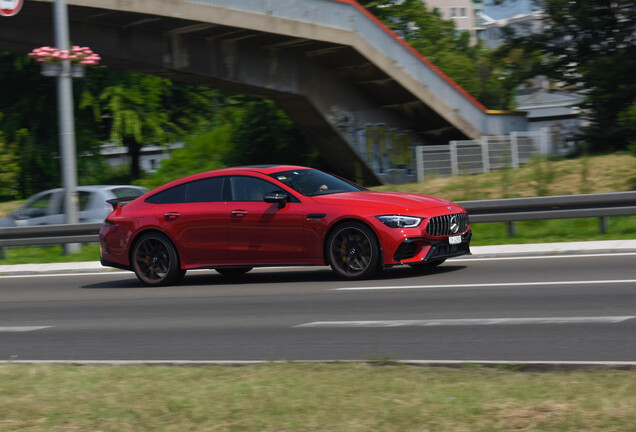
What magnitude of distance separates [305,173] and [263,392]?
23.4 ft

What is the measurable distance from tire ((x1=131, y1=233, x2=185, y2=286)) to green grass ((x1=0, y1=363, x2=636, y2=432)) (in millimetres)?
6214

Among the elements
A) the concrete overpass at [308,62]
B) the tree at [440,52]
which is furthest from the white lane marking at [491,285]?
the tree at [440,52]

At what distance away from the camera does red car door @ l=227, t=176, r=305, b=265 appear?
11.7 meters

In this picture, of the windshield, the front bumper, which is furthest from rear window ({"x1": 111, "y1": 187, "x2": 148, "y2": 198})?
the front bumper

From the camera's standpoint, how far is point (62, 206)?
67.1 ft

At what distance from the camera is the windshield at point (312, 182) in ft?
39.4

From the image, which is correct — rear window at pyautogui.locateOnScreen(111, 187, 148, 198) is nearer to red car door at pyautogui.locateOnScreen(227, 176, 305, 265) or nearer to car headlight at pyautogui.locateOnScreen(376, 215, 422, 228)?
red car door at pyautogui.locateOnScreen(227, 176, 305, 265)

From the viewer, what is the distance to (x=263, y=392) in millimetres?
5562

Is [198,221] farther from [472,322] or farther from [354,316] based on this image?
[472,322]

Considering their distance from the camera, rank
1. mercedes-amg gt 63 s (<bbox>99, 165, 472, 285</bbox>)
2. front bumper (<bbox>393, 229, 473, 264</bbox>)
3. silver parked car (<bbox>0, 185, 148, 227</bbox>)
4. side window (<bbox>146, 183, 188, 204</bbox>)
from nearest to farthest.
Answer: front bumper (<bbox>393, 229, 473, 264</bbox>), mercedes-amg gt 63 s (<bbox>99, 165, 472, 285</bbox>), side window (<bbox>146, 183, 188, 204</bbox>), silver parked car (<bbox>0, 185, 148, 227</bbox>)

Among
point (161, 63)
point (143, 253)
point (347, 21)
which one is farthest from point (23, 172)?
point (143, 253)

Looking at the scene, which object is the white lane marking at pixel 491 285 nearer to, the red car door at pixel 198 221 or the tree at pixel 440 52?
the red car door at pixel 198 221

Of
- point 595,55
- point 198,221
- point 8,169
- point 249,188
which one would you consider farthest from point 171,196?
point 8,169

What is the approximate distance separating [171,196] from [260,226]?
1.67 m
